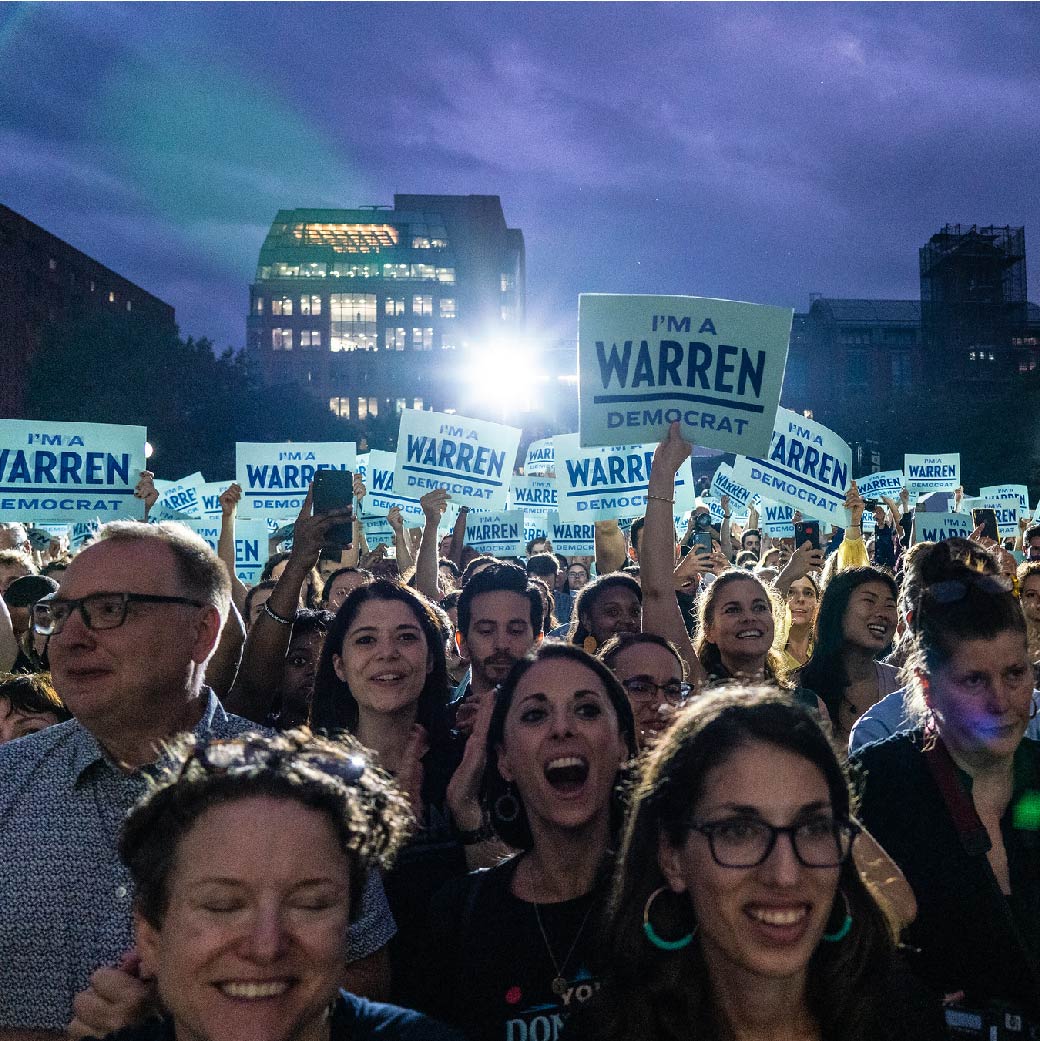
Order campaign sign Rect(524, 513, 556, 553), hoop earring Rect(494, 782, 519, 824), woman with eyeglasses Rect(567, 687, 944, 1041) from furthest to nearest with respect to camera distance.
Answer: campaign sign Rect(524, 513, 556, 553) < hoop earring Rect(494, 782, 519, 824) < woman with eyeglasses Rect(567, 687, 944, 1041)

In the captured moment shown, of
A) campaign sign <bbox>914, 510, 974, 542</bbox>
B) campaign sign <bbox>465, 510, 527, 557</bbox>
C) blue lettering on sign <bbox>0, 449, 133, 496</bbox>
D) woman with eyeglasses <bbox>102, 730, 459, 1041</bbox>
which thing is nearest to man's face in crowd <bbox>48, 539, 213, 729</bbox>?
woman with eyeglasses <bbox>102, 730, 459, 1041</bbox>

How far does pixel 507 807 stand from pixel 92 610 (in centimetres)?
119

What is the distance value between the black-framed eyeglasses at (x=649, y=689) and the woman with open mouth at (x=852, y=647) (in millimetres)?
1222

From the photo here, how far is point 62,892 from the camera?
2443 mm

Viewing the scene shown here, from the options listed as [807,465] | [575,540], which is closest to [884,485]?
[575,540]

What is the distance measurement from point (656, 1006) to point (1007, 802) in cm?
120

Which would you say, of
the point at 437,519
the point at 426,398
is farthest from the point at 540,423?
the point at 437,519

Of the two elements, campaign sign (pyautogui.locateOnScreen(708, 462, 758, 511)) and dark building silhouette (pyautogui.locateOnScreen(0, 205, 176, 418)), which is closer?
campaign sign (pyautogui.locateOnScreen(708, 462, 758, 511))

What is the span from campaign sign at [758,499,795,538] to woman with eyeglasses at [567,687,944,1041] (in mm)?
11514

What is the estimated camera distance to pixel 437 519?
26.9 ft

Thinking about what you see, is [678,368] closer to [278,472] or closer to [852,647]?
[852,647]

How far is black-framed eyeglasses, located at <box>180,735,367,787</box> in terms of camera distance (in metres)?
2.00

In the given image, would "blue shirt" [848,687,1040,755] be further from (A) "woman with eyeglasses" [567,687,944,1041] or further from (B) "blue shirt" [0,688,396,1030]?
(B) "blue shirt" [0,688,396,1030]

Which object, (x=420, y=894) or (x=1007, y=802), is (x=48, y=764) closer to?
(x=420, y=894)
